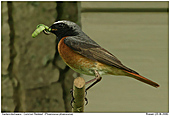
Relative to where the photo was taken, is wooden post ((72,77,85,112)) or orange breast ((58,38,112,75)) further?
orange breast ((58,38,112,75))

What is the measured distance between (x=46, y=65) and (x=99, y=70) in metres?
0.82

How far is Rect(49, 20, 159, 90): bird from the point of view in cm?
156

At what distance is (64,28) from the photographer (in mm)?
1622

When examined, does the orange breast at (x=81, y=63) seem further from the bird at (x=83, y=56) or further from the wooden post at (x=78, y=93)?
the wooden post at (x=78, y=93)

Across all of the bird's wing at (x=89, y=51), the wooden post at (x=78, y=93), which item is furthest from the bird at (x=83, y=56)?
the wooden post at (x=78, y=93)

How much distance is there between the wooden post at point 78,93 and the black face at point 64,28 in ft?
1.03

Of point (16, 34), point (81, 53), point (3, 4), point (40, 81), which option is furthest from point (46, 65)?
point (81, 53)

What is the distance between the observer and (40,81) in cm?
229

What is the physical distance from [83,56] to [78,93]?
0.71 feet

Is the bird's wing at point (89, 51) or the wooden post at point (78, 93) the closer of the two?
the wooden post at point (78, 93)

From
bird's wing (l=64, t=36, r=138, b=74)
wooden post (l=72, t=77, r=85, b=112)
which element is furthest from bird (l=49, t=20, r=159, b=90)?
wooden post (l=72, t=77, r=85, b=112)

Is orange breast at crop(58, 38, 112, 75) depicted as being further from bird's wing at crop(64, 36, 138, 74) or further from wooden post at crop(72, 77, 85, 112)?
wooden post at crop(72, 77, 85, 112)

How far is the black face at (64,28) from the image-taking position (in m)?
1.61

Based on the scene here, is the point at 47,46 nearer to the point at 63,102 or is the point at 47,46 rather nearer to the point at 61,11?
the point at 61,11
